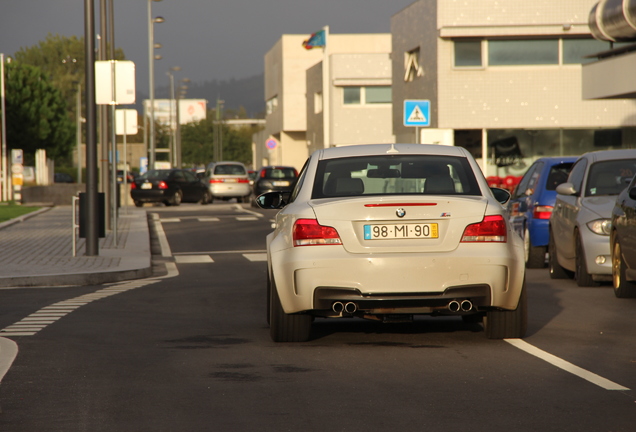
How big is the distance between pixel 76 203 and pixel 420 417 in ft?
45.7

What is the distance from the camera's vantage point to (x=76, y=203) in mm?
19219

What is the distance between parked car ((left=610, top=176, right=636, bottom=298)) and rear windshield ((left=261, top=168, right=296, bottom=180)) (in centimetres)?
3338

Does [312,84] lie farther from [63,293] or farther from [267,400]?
[267,400]

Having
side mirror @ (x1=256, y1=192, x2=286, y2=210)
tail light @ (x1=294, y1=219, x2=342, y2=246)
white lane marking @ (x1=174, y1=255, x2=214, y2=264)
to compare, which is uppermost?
side mirror @ (x1=256, y1=192, x2=286, y2=210)

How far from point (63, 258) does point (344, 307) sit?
34.9 ft

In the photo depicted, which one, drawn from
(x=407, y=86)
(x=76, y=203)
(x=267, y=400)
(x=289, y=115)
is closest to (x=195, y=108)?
(x=289, y=115)

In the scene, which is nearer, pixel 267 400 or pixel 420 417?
pixel 420 417

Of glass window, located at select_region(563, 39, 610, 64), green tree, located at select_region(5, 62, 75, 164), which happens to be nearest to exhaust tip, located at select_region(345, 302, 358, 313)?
glass window, located at select_region(563, 39, 610, 64)

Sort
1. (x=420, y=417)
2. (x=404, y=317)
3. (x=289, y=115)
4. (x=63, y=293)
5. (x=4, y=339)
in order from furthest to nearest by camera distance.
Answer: (x=289, y=115)
(x=63, y=293)
(x=4, y=339)
(x=404, y=317)
(x=420, y=417)

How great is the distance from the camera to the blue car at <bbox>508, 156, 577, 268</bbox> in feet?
53.5

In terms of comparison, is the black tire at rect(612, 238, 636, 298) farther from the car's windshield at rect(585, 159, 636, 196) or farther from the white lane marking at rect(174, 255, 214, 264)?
the white lane marking at rect(174, 255, 214, 264)

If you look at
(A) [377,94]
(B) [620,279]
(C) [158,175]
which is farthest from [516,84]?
(B) [620,279]

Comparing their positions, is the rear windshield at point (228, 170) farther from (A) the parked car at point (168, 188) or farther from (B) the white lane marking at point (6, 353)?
(B) the white lane marking at point (6, 353)

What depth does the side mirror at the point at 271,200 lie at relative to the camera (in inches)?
410
